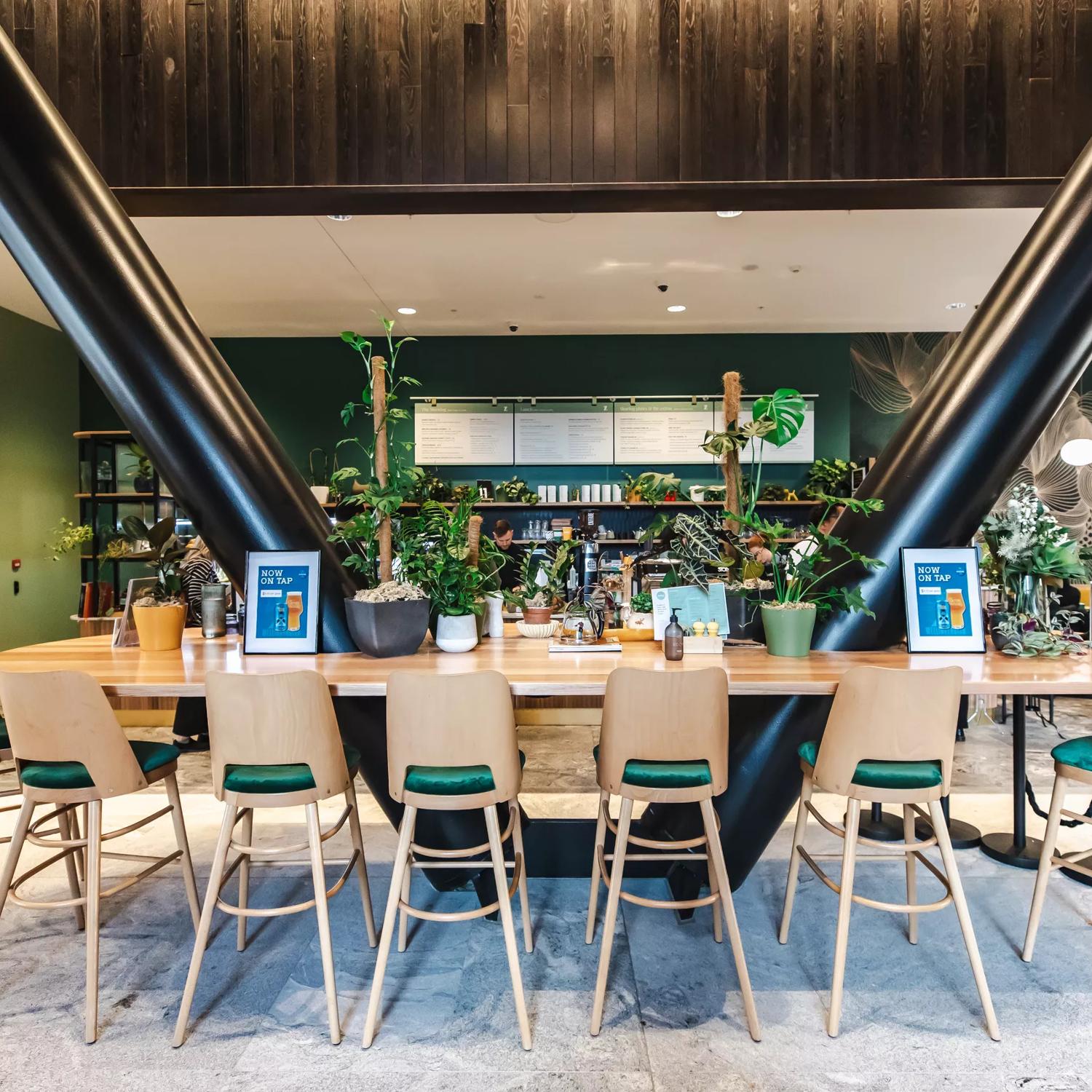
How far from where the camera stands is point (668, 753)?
2088mm

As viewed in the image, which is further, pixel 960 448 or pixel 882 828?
pixel 882 828

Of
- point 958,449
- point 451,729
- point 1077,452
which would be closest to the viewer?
point 451,729

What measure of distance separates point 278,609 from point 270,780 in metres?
0.76

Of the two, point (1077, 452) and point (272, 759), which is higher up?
point (1077, 452)

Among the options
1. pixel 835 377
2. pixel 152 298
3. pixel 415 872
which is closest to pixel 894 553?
pixel 415 872

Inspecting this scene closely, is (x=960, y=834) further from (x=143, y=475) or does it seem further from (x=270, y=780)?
(x=143, y=475)

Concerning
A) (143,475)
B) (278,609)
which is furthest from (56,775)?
(143,475)

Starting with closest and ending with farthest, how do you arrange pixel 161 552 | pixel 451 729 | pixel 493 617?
pixel 451 729 → pixel 493 617 → pixel 161 552

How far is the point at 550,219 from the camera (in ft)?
15.3

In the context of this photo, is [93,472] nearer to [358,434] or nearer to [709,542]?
[358,434]

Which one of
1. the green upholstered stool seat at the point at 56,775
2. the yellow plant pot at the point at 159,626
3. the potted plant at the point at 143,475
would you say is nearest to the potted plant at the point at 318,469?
the potted plant at the point at 143,475

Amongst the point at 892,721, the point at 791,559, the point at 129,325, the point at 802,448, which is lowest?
the point at 892,721

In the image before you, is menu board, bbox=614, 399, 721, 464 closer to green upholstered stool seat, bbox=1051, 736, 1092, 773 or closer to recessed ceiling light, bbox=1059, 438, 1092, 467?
recessed ceiling light, bbox=1059, 438, 1092, 467

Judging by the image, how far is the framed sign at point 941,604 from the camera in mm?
2682
